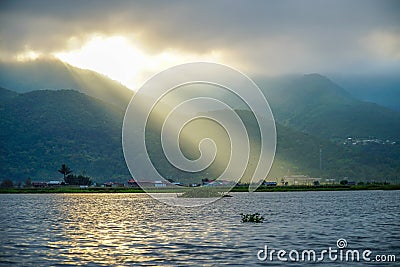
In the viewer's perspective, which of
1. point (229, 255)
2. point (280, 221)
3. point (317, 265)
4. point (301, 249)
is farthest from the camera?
point (280, 221)

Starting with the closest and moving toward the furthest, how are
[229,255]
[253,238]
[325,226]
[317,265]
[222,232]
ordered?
1. [317,265]
2. [229,255]
3. [253,238]
4. [222,232]
5. [325,226]

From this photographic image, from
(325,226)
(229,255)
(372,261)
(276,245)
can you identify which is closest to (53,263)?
(229,255)

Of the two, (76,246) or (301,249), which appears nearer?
(301,249)

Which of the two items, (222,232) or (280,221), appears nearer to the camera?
(222,232)

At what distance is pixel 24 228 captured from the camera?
7406 cm

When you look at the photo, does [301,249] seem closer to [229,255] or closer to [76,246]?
[229,255]

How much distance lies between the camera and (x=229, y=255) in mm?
47906

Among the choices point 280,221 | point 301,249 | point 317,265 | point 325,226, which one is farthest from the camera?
point 280,221

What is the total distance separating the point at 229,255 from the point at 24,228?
3689 centimetres

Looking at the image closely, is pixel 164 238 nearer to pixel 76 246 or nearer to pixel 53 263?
pixel 76 246

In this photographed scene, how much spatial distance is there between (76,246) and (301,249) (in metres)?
22.2

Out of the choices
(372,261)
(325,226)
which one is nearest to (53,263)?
(372,261)

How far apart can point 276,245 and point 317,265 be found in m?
A: 10.5

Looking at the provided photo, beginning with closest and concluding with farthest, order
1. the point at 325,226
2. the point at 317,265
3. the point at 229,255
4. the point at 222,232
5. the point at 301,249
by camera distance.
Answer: the point at 317,265 → the point at 229,255 → the point at 301,249 → the point at 222,232 → the point at 325,226
